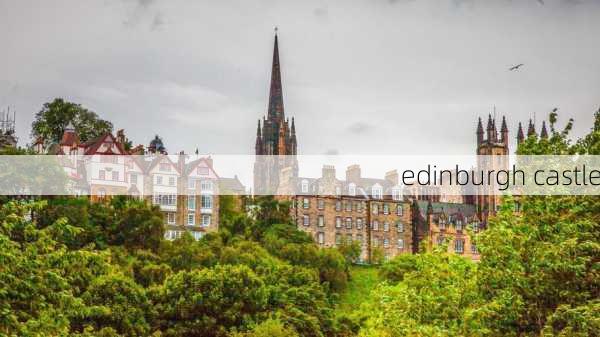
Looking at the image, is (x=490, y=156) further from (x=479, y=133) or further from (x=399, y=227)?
(x=399, y=227)

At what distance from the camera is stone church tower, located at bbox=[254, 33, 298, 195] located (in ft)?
310

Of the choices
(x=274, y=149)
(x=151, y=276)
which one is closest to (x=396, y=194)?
(x=274, y=149)

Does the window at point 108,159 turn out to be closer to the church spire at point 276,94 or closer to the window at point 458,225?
the church spire at point 276,94

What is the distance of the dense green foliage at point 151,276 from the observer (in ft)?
57.4

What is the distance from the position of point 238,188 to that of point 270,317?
56066 millimetres

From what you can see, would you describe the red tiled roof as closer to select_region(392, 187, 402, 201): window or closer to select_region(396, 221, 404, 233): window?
select_region(396, 221, 404, 233): window

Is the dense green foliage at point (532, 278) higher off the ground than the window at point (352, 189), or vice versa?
the window at point (352, 189)

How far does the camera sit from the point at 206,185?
254ft

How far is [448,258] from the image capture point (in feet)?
95.6

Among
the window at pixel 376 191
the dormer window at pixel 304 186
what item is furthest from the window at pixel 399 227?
the dormer window at pixel 304 186

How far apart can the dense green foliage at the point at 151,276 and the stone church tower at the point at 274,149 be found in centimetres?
1438

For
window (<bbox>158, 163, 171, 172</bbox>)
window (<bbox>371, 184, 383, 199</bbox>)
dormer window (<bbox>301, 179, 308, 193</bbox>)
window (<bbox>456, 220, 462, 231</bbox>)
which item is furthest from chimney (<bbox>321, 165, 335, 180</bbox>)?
window (<bbox>158, 163, 171, 172</bbox>)

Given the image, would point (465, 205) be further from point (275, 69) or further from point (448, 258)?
point (448, 258)

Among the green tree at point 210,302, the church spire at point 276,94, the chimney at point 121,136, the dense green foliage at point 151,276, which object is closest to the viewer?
the dense green foliage at point 151,276
